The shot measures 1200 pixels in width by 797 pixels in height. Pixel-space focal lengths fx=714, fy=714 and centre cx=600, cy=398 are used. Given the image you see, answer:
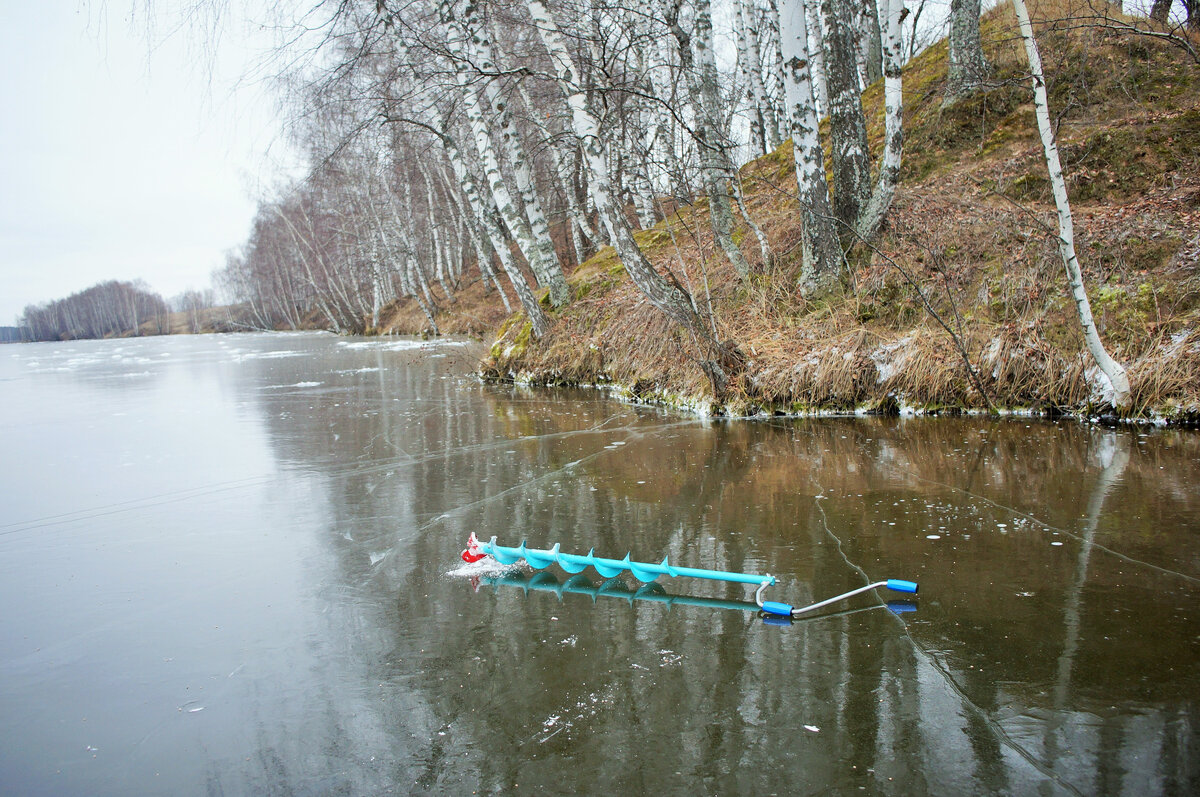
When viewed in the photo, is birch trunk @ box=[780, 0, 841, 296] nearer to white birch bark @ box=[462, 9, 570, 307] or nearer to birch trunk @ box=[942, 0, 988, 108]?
Answer: birch trunk @ box=[942, 0, 988, 108]

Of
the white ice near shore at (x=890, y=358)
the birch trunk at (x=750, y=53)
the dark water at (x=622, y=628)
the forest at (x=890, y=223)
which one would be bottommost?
the dark water at (x=622, y=628)

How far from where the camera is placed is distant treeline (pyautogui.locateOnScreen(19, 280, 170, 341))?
82312mm

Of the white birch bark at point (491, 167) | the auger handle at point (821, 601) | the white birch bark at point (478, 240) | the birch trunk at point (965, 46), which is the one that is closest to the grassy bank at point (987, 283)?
the birch trunk at point (965, 46)

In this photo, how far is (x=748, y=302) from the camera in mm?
9469

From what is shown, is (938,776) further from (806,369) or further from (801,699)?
(806,369)

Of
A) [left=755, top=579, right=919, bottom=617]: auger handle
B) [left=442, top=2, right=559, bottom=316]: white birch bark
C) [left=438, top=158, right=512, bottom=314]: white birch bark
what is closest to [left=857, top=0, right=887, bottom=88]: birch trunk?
[left=442, top=2, right=559, bottom=316]: white birch bark

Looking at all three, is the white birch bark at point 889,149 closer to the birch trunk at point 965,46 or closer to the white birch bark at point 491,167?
the birch trunk at point 965,46

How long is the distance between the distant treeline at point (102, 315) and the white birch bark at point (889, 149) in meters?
85.3

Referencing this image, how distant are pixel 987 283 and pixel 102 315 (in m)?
99.0

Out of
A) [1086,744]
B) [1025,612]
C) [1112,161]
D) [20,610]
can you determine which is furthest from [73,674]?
[1112,161]

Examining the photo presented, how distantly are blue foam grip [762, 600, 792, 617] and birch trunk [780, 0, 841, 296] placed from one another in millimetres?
5935

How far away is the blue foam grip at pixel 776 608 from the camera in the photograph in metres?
3.20

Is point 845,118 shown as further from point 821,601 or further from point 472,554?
point 472,554

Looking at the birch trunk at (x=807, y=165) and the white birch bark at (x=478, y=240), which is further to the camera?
the white birch bark at (x=478, y=240)
